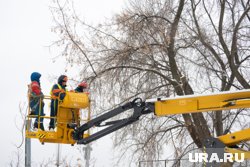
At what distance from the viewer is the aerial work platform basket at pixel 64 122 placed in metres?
9.42

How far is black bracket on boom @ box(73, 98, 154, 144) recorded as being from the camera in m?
8.47

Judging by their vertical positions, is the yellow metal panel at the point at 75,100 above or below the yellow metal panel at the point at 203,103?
above

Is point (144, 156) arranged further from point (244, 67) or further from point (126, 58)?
point (244, 67)

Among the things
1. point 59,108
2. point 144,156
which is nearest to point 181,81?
point 144,156

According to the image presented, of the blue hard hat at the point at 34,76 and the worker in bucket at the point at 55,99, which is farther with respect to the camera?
the blue hard hat at the point at 34,76

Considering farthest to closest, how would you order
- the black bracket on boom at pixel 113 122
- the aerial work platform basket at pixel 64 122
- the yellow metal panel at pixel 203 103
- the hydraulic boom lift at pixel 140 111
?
the aerial work platform basket at pixel 64 122 → the black bracket on boom at pixel 113 122 → the yellow metal panel at pixel 203 103 → the hydraulic boom lift at pixel 140 111

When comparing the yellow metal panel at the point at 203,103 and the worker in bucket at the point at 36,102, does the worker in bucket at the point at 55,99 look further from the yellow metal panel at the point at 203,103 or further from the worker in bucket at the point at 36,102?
the yellow metal panel at the point at 203,103

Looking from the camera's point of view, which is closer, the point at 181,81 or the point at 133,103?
the point at 133,103

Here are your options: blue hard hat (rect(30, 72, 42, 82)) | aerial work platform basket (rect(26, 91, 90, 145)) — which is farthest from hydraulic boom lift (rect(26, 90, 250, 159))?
blue hard hat (rect(30, 72, 42, 82))

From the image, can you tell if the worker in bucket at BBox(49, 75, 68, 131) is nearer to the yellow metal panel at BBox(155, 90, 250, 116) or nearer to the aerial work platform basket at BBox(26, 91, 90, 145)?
the aerial work platform basket at BBox(26, 91, 90, 145)

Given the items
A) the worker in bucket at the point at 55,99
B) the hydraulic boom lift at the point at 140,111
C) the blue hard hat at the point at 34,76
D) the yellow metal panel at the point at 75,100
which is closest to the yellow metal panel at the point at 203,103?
the hydraulic boom lift at the point at 140,111

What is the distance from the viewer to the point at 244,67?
1588 centimetres

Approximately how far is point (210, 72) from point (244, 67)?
1.28 meters

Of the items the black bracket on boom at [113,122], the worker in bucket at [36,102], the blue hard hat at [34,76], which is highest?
the blue hard hat at [34,76]
